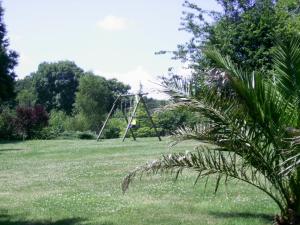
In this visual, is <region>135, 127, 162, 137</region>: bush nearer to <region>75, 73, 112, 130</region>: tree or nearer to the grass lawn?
<region>75, 73, 112, 130</region>: tree

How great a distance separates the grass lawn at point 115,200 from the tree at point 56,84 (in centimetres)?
6797

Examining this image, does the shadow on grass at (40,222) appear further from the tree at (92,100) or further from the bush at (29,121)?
the tree at (92,100)

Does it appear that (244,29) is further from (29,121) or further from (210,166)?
(29,121)

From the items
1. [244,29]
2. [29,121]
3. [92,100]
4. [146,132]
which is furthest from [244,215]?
[92,100]

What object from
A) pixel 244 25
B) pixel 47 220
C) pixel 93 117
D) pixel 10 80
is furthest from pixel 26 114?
pixel 47 220

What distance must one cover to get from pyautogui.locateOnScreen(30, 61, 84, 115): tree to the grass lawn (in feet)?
223

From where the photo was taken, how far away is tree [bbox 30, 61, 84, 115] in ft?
279

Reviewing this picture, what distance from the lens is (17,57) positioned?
42406 millimetres

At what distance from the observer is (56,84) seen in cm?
8694

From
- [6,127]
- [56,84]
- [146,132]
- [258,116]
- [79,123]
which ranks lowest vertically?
[146,132]

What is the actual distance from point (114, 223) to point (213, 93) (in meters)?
3.00

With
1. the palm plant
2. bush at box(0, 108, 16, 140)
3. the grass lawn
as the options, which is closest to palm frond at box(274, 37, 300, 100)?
the palm plant

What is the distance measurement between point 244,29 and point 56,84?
222ft

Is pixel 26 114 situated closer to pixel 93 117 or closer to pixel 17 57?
pixel 17 57
